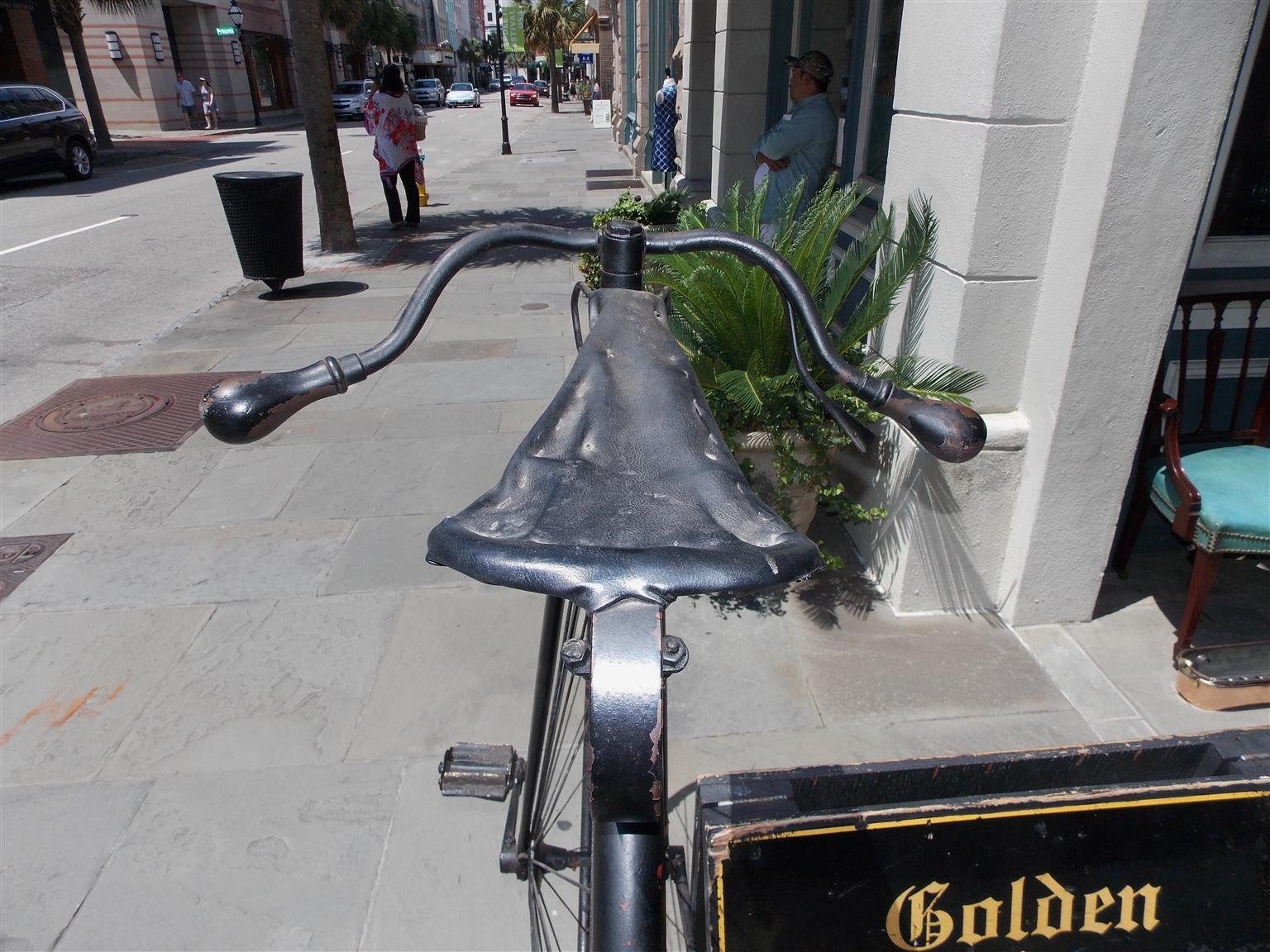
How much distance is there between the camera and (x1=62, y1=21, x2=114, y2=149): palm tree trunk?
78.6 ft

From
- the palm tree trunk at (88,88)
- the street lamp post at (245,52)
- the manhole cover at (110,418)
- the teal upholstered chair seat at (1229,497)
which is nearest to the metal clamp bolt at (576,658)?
the teal upholstered chair seat at (1229,497)

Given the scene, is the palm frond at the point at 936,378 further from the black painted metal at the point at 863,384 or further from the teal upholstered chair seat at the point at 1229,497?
the black painted metal at the point at 863,384

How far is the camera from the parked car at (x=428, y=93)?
2192 inches

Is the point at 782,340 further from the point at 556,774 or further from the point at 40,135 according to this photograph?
the point at 40,135

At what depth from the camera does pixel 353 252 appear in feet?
38.5

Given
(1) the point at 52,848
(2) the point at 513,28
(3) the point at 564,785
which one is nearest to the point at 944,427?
(3) the point at 564,785

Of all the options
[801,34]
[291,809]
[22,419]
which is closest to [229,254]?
[22,419]

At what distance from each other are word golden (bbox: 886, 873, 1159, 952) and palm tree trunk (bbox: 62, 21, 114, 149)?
2948cm

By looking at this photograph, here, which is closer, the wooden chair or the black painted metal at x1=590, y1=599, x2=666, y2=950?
the black painted metal at x1=590, y1=599, x2=666, y2=950

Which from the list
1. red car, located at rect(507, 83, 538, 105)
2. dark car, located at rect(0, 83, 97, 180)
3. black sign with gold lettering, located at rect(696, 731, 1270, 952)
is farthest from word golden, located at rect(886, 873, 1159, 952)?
red car, located at rect(507, 83, 538, 105)

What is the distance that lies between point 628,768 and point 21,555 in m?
4.75

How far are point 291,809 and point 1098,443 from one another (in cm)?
326

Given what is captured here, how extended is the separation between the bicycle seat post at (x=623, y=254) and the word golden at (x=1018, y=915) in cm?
117

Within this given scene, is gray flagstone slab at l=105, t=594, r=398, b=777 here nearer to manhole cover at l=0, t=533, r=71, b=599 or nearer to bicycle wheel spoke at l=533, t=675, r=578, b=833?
bicycle wheel spoke at l=533, t=675, r=578, b=833
